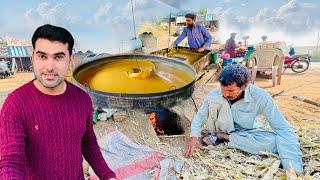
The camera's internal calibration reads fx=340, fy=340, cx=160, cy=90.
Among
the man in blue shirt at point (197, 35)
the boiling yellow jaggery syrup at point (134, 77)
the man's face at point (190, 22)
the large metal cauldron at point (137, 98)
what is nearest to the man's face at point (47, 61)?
the large metal cauldron at point (137, 98)

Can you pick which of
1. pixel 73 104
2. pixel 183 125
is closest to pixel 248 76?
pixel 183 125

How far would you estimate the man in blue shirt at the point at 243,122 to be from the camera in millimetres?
3402

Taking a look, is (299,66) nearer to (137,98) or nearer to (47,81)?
(137,98)

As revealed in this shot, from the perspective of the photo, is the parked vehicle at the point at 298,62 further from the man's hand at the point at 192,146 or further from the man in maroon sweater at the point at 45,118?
the man in maroon sweater at the point at 45,118

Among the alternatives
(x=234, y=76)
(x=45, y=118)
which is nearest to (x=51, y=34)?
(x=45, y=118)

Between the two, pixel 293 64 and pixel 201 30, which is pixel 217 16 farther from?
pixel 201 30

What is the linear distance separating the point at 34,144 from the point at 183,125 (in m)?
3.71

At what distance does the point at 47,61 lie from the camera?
1463mm

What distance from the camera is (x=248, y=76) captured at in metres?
3.48

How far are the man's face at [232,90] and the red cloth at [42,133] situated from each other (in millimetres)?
2043

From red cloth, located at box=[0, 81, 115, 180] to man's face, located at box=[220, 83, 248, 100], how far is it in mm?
2043

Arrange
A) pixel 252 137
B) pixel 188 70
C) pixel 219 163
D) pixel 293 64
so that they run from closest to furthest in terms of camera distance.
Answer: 1. pixel 219 163
2. pixel 252 137
3. pixel 188 70
4. pixel 293 64

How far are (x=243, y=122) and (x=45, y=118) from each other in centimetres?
276

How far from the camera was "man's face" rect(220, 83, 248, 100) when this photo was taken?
11.3 ft
